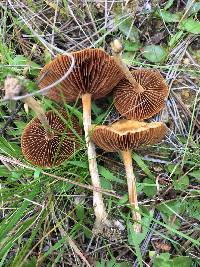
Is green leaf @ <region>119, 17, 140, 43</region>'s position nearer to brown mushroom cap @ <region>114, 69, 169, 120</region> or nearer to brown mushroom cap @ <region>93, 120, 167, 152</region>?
brown mushroom cap @ <region>114, 69, 169, 120</region>

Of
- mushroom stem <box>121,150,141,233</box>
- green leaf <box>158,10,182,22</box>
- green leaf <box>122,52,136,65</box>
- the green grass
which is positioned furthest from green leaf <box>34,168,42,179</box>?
green leaf <box>158,10,182,22</box>

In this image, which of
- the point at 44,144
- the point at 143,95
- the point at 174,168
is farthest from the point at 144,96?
the point at 44,144

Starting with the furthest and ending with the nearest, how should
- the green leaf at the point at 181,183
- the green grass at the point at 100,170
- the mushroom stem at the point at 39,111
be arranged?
the green leaf at the point at 181,183, the green grass at the point at 100,170, the mushroom stem at the point at 39,111

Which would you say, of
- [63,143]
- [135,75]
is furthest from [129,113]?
[63,143]

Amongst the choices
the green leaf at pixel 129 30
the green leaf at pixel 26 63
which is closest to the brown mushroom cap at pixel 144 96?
the green leaf at pixel 129 30

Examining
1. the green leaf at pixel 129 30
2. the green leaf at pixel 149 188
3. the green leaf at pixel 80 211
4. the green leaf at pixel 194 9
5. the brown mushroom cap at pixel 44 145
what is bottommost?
the green leaf at pixel 80 211

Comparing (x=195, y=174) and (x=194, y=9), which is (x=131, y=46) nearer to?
(x=194, y=9)

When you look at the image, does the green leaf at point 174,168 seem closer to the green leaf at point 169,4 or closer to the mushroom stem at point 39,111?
the mushroom stem at point 39,111
